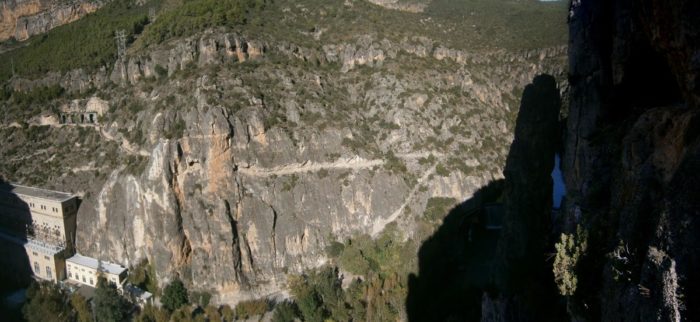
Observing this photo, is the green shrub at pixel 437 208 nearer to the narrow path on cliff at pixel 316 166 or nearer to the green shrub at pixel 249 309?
the narrow path on cliff at pixel 316 166

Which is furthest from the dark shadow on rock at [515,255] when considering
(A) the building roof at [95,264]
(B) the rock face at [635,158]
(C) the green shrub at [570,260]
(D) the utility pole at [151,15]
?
(D) the utility pole at [151,15]

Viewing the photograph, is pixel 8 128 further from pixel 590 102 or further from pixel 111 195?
pixel 590 102

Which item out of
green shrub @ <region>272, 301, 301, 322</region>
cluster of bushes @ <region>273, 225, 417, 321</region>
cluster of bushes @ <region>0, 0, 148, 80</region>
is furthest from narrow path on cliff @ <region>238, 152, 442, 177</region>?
cluster of bushes @ <region>0, 0, 148, 80</region>

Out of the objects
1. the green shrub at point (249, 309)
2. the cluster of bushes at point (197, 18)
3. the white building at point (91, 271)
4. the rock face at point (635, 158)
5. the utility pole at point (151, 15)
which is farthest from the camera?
the utility pole at point (151, 15)

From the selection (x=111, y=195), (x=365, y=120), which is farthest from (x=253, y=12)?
(x=111, y=195)

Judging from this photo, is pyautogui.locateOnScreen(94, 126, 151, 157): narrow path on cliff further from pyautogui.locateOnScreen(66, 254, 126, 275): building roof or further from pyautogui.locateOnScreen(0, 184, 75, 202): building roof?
pyautogui.locateOnScreen(66, 254, 126, 275): building roof

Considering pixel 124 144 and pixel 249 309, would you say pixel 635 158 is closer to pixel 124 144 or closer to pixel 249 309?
pixel 249 309

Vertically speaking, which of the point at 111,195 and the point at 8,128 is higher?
the point at 8,128
